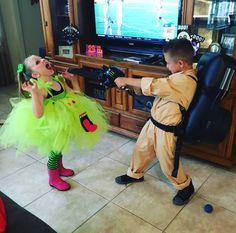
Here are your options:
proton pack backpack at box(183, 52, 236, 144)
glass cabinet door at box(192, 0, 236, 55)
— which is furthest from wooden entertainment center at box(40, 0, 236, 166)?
proton pack backpack at box(183, 52, 236, 144)

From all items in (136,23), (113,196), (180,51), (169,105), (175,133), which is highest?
(136,23)

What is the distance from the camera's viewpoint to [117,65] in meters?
2.30

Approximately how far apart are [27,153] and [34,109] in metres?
0.92

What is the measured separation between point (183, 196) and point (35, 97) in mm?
1121

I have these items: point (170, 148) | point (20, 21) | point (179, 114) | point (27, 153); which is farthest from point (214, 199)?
point (20, 21)

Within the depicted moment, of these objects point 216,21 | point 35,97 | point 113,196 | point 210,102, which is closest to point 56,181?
point 113,196

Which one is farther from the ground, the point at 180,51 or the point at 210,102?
the point at 180,51

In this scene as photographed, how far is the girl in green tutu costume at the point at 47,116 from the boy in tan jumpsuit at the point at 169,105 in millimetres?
356

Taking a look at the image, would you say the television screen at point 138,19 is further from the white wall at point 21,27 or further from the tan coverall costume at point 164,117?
the white wall at point 21,27

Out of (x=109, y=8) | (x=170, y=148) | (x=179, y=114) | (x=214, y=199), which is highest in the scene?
(x=109, y=8)

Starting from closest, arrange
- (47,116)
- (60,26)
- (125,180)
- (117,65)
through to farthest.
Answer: (47,116) → (125,180) → (117,65) → (60,26)

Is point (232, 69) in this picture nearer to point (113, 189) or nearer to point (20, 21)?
point (113, 189)

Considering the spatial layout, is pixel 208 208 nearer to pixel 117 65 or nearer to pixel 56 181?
pixel 56 181

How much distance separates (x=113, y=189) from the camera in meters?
1.87
